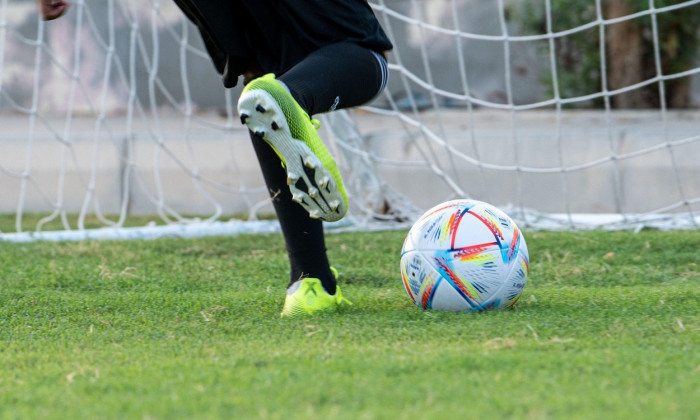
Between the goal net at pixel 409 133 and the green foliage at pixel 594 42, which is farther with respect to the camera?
the green foliage at pixel 594 42

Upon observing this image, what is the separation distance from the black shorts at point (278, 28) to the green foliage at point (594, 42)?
5157 mm

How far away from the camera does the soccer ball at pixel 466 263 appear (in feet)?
7.82

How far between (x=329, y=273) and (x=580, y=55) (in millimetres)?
5759


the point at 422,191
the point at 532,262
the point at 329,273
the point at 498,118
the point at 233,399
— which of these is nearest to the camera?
the point at 233,399

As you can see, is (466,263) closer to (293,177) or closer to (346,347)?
(346,347)

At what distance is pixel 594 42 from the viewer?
7.52 meters

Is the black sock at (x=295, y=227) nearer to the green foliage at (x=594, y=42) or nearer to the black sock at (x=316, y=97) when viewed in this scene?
the black sock at (x=316, y=97)

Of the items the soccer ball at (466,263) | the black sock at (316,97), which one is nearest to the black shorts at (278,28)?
the black sock at (316,97)

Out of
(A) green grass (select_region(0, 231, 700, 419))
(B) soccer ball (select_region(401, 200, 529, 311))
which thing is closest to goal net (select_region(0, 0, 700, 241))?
(A) green grass (select_region(0, 231, 700, 419))

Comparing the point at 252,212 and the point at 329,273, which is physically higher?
the point at 329,273

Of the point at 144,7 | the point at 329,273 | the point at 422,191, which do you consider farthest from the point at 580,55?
the point at 329,273

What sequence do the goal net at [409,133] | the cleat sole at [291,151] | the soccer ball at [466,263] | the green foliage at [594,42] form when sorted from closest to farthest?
the cleat sole at [291,151] → the soccer ball at [466,263] → the goal net at [409,133] → the green foliage at [594,42]

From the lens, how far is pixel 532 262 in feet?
11.4

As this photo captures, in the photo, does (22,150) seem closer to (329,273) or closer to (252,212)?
(252,212)
